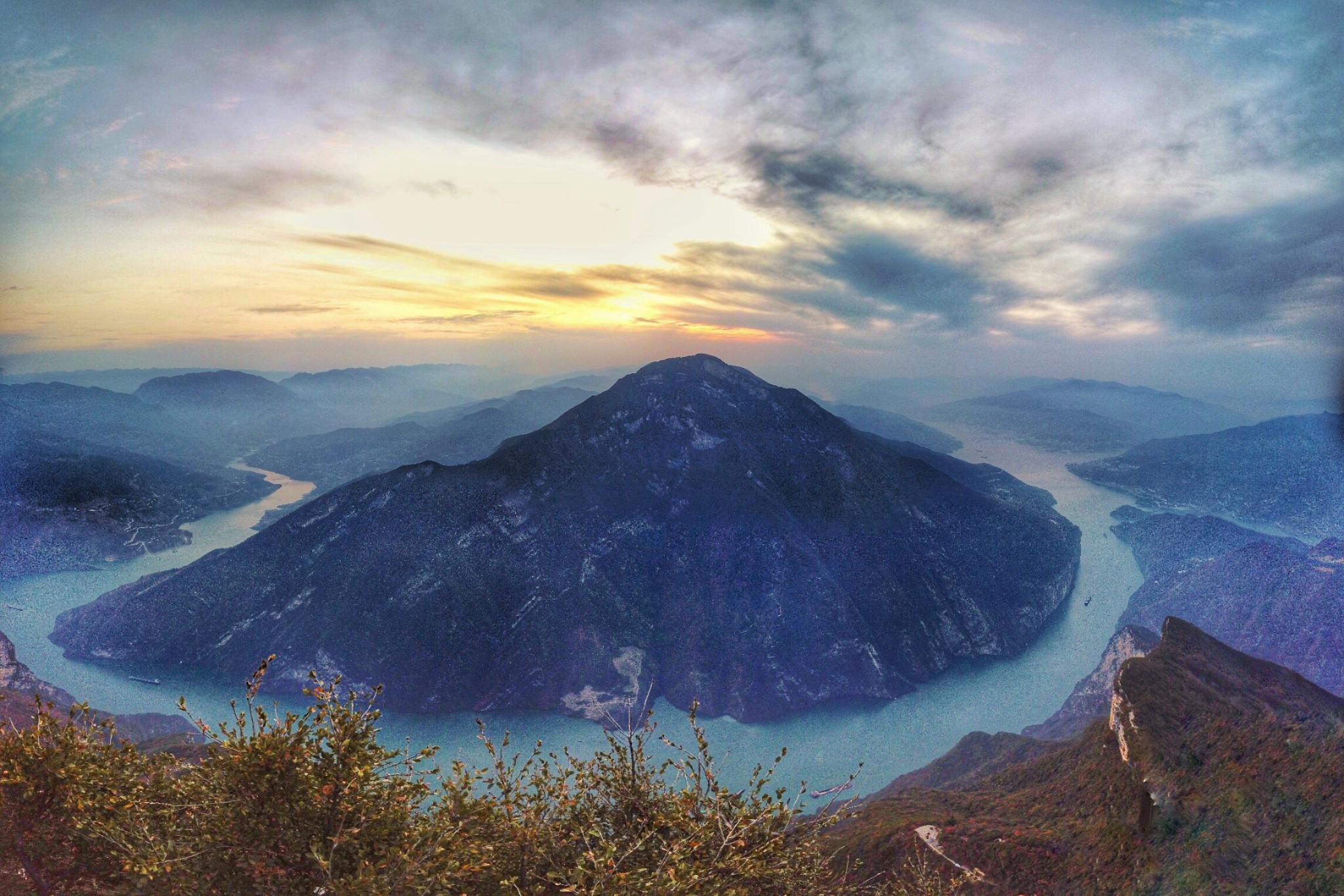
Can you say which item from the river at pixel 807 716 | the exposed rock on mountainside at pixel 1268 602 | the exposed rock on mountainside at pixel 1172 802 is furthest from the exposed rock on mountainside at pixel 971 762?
the exposed rock on mountainside at pixel 1268 602

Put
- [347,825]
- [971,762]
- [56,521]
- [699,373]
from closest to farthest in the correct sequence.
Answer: [347,825]
[971,762]
[699,373]
[56,521]

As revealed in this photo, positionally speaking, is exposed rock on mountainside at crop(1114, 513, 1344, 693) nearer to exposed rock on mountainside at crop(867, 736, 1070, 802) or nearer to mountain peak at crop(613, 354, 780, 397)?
exposed rock on mountainside at crop(867, 736, 1070, 802)

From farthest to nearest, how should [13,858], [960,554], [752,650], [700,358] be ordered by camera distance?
[700,358] → [960,554] → [752,650] → [13,858]

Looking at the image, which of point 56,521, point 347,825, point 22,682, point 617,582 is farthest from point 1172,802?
point 56,521

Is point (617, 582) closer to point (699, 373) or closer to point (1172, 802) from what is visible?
point (699, 373)

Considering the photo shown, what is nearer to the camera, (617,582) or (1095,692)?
(1095,692)

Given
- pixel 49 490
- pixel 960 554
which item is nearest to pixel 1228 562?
pixel 960 554

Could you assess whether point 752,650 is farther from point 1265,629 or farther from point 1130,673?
point 1265,629
